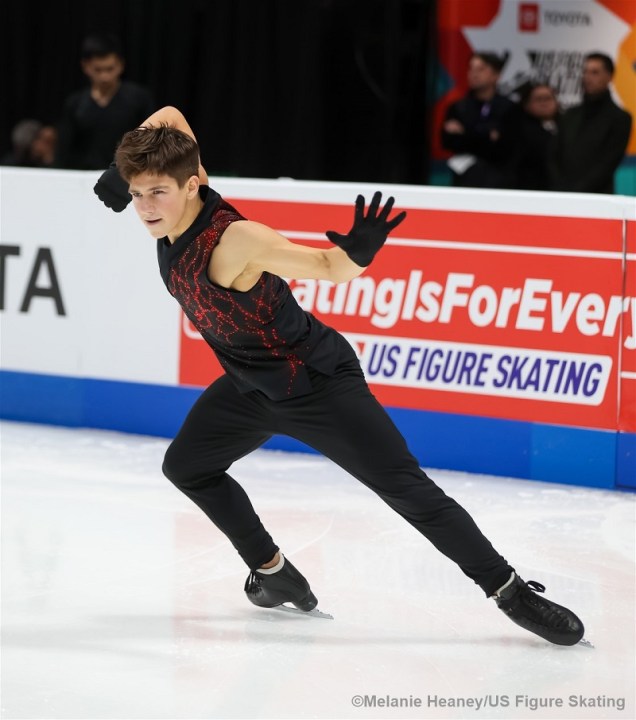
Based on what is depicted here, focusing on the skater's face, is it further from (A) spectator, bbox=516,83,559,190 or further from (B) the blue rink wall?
(A) spectator, bbox=516,83,559,190

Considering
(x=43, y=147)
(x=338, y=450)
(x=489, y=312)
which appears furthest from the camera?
(x=43, y=147)

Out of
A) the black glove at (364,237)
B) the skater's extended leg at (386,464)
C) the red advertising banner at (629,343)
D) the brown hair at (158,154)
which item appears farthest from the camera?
the red advertising banner at (629,343)

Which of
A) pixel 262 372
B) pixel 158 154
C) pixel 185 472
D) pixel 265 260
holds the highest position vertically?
pixel 158 154

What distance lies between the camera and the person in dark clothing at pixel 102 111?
755 cm

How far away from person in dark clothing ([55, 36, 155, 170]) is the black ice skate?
3.93 meters

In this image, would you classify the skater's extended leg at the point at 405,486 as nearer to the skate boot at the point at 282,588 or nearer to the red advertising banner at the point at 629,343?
the skate boot at the point at 282,588

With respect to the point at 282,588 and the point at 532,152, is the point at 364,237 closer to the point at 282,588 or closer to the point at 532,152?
the point at 282,588

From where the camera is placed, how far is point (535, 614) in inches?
149

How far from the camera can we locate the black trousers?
371 cm

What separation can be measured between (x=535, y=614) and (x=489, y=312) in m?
2.09

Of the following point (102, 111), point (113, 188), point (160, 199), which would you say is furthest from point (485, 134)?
point (160, 199)

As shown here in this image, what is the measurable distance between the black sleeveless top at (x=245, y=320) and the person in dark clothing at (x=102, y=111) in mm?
4001

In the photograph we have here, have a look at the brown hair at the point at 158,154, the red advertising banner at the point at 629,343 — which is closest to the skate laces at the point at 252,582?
the brown hair at the point at 158,154

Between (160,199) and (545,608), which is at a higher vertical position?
(160,199)
